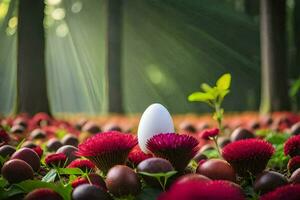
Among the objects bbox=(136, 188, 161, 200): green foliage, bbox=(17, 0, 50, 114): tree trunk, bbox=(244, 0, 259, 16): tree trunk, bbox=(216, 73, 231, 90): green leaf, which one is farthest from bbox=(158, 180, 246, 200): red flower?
bbox=(244, 0, 259, 16): tree trunk

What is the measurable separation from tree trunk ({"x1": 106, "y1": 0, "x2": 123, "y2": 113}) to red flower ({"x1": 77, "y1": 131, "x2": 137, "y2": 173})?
9.05 meters

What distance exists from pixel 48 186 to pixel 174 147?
0.37m

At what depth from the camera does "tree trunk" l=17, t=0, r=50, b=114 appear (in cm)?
600

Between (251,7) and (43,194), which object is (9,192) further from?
(251,7)

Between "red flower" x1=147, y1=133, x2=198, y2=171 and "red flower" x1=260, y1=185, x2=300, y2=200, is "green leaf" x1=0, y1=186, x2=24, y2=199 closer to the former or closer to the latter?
"red flower" x1=147, y1=133, x2=198, y2=171

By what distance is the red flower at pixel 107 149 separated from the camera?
4.87ft

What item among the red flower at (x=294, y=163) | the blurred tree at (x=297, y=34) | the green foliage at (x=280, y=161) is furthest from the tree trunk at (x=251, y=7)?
the red flower at (x=294, y=163)

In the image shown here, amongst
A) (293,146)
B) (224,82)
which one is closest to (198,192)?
(293,146)

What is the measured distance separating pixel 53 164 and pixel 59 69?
32.0 metres

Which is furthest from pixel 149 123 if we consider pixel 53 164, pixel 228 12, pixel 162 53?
pixel 162 53

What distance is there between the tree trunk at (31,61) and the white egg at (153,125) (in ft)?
14.7

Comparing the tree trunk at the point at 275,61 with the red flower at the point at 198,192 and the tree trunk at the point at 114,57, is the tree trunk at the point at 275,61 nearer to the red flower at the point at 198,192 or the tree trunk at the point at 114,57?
the tree trunk at the point at 114,57

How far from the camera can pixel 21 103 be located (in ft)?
20.0

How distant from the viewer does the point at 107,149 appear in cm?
149
